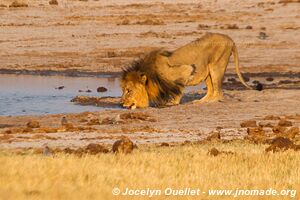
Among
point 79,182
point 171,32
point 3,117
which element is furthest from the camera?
point 171,32

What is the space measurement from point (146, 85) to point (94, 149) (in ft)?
20.0

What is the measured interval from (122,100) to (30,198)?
392 inches

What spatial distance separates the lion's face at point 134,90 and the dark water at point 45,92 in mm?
873

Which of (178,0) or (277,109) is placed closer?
(277,109)

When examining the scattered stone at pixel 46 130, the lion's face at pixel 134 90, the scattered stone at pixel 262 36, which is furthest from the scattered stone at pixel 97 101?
the scattered stone at pixel 262 36

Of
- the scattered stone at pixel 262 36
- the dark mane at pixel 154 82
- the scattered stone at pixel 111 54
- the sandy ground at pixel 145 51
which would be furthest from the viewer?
the scattered stone at pixel 262 36

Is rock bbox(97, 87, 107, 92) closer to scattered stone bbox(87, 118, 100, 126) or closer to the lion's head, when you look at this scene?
the lion's head

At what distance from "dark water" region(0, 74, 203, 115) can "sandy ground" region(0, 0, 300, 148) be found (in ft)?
4.12

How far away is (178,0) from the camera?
164 ft

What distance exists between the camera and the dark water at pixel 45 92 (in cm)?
1939

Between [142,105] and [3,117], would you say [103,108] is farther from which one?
[3,117]

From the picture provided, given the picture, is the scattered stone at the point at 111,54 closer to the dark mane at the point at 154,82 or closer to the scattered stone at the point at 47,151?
the dark mane at the point at 154,82

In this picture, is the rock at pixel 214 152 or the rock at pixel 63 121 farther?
the rock at pixel 63 121

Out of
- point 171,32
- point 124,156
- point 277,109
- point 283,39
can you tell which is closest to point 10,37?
point 171,32
